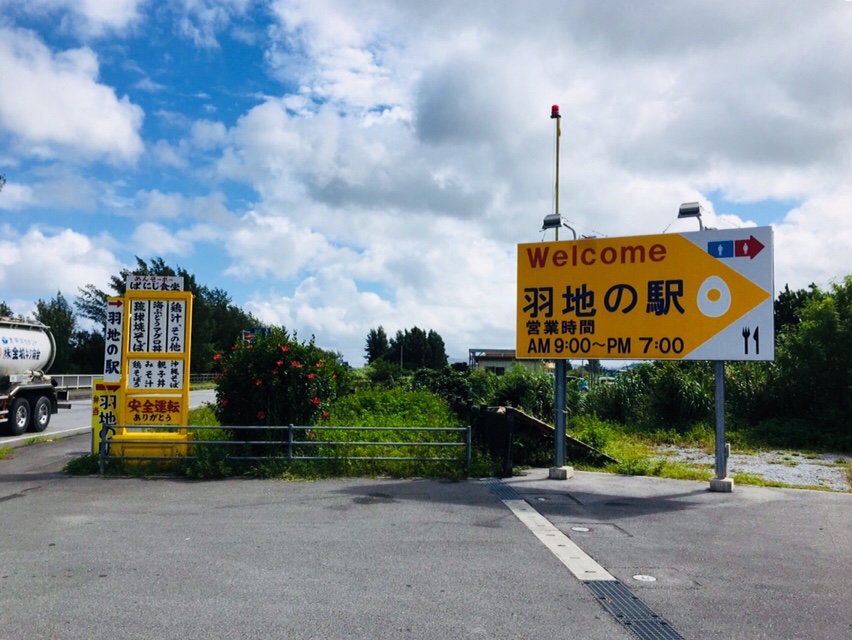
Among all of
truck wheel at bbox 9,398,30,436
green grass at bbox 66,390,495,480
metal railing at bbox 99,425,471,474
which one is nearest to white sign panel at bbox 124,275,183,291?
metal railing at bbox 99,425,471,474

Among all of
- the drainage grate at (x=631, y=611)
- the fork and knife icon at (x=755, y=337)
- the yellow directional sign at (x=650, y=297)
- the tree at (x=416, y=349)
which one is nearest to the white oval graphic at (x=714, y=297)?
the yellow directional sign at (x=650, y=297)

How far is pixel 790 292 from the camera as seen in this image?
50250mm

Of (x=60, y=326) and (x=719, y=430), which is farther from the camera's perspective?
(x=60, y=326)

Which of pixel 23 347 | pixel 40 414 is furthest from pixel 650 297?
pixel 40 414

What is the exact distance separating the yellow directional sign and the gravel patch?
303 centimetres

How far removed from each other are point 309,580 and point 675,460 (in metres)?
10.5

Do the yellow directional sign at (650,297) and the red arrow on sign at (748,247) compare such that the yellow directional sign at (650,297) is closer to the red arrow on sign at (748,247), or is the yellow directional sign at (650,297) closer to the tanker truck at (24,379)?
the red arrow on sign at (748,247)

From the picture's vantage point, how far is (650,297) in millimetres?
10961

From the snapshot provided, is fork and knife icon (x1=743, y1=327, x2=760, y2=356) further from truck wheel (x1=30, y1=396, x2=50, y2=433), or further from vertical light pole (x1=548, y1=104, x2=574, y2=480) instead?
truck wheel (x1=30, y1=396, x2=50, y2=433)

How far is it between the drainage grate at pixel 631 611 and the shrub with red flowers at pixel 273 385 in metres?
7.44

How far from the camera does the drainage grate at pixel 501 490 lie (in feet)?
31.7

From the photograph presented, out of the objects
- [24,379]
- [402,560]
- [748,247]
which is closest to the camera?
[402,560]

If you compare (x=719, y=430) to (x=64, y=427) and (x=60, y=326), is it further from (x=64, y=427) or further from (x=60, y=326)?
(x=60, y=326)

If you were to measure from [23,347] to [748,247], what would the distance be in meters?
18.2
